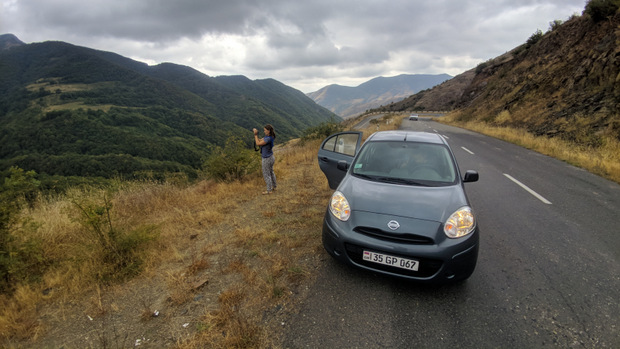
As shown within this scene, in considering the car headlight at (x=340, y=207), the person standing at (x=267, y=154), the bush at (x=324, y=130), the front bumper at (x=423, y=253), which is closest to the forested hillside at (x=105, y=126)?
the bush at (x=324, y=130)

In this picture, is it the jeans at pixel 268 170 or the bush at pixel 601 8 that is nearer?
the jeans at pixel 268 170

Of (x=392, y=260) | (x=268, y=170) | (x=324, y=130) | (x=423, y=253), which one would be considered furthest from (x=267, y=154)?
(x=324, y=130)

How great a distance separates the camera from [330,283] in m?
3.01

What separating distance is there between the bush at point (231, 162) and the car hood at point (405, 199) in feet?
16.4

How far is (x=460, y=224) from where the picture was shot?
9.14 ft

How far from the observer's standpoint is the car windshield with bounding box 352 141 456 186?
3.55 metres

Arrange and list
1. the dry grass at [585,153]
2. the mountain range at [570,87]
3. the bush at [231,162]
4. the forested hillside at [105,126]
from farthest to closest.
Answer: the forested hillside at [105,126] → the mountain range at [570,87] → the bush at [231,162] → the dry grass at [585,153]

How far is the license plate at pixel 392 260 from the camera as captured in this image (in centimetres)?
263

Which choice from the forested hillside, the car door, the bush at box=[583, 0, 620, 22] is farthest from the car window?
the bush at box=[583, 0, 620, 22]

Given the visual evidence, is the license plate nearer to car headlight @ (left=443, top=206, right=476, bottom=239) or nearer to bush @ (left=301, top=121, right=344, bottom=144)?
car headlight @ (left=443, top=206, right=476, bottom=239)

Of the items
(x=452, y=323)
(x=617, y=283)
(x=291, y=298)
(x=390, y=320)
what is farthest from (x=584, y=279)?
(x=291, y=298)

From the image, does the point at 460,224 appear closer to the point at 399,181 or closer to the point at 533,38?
the point at 399,181

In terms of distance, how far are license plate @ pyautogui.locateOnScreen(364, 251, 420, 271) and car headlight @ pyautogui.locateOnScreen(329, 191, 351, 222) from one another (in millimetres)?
468

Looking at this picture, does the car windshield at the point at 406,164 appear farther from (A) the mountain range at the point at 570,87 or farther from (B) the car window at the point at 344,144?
(A) the mountain range at the point at 570,87
